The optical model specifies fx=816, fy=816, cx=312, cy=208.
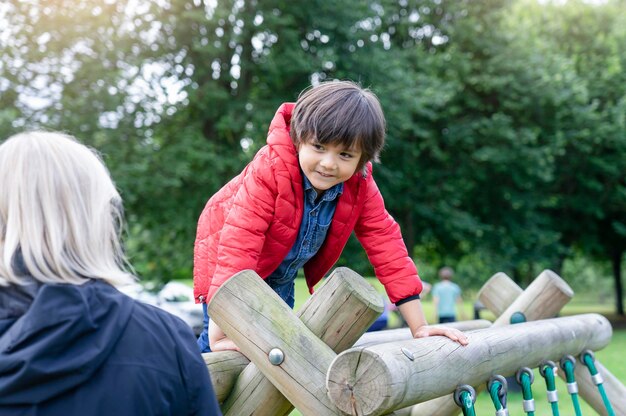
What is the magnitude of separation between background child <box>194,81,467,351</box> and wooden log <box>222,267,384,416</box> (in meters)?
0.25

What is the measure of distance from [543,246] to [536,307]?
17175mm

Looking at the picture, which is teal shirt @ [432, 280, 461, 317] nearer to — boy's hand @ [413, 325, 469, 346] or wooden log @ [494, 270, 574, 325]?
wooden log @ [494, 270, 574, 325]

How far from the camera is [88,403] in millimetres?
1650

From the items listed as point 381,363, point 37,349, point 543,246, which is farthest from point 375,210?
point 543,246

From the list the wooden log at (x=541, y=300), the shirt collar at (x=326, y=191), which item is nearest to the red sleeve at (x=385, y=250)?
the shirt collar at (x=326, y=191)

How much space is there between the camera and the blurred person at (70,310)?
1589mm

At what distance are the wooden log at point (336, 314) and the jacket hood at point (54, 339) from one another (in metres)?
1.09

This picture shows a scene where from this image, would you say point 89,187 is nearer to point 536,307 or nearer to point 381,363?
point 381,363

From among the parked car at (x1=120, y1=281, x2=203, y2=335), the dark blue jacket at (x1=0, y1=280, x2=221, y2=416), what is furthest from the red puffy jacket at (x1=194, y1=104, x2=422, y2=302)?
the parked car at (x1=120, y1=281, x2=203, y2=335)

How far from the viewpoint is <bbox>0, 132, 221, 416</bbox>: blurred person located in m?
1.59

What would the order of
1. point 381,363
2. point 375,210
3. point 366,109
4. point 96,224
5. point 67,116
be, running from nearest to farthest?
point 96,224 < point 381,363 < point 366,109 < point 375,210 < point 67,116

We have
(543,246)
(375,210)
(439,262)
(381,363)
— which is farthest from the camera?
(439,262)

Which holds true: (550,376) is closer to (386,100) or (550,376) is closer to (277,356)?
(277,356)

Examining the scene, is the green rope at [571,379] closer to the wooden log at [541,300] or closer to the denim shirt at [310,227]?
the wooden log at [541,300]
